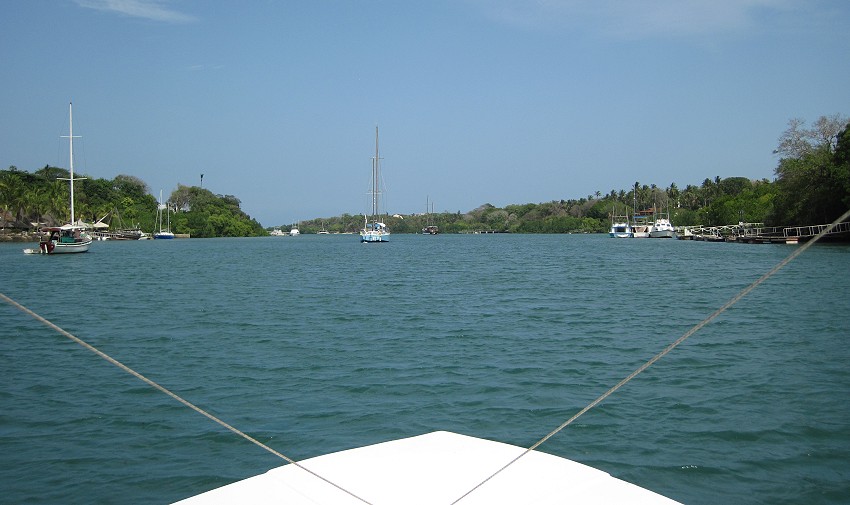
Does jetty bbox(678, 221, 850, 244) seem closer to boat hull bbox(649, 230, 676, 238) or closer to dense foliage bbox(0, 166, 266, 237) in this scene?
boat hull bbox(649, 230, 676, 238)

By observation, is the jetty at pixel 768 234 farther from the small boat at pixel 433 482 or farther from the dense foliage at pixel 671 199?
the small boat at pixel 433 482

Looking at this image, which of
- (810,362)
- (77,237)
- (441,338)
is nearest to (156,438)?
(441,338)

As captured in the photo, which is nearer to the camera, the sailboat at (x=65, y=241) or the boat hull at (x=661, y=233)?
the sailboat at (x=65, y=241)

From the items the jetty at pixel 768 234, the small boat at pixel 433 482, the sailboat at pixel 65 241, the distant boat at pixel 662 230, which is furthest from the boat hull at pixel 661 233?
the small boat at pixel 433 482

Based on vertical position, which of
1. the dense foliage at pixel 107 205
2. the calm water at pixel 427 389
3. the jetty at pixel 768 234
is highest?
the dense foliage at pixel 107 205

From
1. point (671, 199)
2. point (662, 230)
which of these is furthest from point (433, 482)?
point (671, 199)

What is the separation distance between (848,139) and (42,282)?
65.9 m

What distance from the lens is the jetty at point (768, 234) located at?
63009 millimetres

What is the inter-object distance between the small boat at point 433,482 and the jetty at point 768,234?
2045 inches

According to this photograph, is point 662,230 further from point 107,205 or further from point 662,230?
point 107,205

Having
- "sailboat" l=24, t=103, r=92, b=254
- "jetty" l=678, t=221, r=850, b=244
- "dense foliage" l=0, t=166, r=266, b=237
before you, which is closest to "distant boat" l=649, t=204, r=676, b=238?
"jetty" l=678, t=221, r=850, b=244

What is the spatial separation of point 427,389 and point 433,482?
667cm

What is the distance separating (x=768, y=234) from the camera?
244ft

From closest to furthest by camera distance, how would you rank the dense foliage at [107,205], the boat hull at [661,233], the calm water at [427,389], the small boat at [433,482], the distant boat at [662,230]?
the small boat at [433,482], the calm water at [427,389], the dense foliage at [107,205], the distant boat at [662,230], the boat hull at [661,233]
